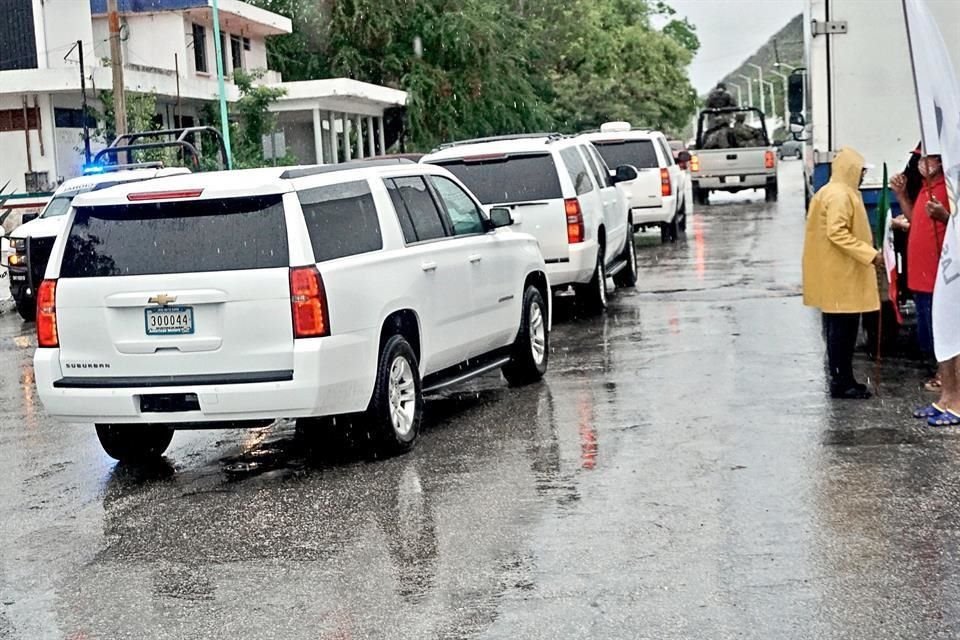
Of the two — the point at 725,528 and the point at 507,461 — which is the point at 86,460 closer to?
the point at 507,461

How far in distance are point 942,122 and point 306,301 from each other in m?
3.85

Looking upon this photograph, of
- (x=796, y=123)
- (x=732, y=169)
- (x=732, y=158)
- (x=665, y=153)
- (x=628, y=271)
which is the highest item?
(x=796, y=123)

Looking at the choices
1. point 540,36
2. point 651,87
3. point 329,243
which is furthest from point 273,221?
point 651,87

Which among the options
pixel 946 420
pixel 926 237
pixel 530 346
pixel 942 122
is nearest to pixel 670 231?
pixel 530 346

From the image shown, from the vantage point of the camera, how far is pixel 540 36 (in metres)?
68.4

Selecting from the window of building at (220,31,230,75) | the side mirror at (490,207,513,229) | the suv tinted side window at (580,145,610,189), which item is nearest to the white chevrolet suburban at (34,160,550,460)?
the side mirror at (490,207,513,229)

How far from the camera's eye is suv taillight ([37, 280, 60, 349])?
895 centimetres

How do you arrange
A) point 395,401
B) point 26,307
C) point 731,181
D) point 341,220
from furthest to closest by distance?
point 731,181 < point 26,307 < point 395,401 < point 341,220

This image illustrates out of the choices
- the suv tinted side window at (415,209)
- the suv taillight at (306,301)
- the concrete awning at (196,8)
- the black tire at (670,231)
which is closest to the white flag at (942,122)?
the suv tinted side window at (415,209)

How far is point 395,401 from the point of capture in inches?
367

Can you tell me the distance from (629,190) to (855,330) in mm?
15899

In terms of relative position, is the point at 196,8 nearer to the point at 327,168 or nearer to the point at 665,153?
the point at 665,153

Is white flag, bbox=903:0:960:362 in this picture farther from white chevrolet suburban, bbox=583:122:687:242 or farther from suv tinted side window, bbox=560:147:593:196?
white chevrolet suburban, bbox=583:122:687:242

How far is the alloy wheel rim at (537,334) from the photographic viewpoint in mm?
11977
